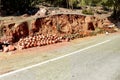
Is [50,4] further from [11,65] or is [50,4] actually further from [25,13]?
[11,65]

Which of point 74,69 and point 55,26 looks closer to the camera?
point 74,69

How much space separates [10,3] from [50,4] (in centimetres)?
788

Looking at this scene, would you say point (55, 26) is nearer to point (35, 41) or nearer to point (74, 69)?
point (35, 41)

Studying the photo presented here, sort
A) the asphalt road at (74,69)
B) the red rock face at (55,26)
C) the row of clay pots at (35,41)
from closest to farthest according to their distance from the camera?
1. the asphalt road at (74,69)
2. the row of clay pots at (35,41)
3. the red rock face at (55,26)

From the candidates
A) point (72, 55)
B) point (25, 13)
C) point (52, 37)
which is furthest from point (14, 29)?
point (72, 55)

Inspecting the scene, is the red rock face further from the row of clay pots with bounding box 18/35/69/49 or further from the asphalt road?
the asphalt road

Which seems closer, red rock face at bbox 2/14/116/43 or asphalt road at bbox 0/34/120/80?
asphalt road at bbox 0/34/120/80

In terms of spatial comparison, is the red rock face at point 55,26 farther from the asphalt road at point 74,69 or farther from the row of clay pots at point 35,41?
the asphalt road at point 74,69

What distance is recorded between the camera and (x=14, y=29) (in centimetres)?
2116

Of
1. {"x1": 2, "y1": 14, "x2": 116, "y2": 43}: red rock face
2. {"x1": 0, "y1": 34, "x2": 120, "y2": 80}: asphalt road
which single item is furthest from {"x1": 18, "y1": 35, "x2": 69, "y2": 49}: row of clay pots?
{"x1": 0, "y1": 34, "x2": 120, "y2": 80}: asphalt road

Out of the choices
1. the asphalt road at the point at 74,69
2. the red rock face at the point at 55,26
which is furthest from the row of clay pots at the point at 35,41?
the asphalt road at the point at 74,69

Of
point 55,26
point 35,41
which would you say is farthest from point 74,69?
point 55,26

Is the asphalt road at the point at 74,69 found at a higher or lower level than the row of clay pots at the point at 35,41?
higher

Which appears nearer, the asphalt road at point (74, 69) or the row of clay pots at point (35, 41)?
the asphalt road at point (74, 69)
